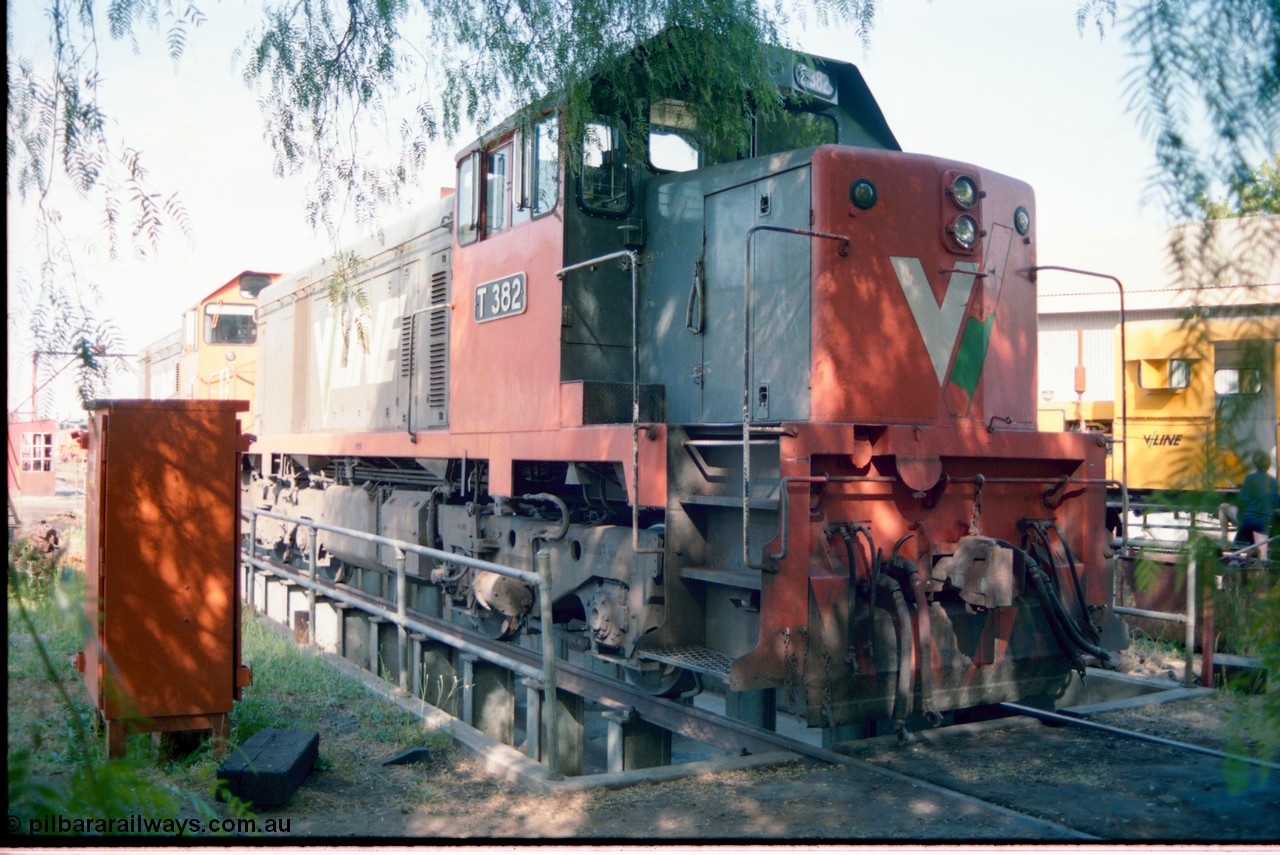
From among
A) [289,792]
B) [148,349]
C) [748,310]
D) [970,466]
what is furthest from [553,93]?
[148,349]

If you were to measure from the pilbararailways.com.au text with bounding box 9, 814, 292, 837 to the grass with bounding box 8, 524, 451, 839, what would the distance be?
0.04 metres

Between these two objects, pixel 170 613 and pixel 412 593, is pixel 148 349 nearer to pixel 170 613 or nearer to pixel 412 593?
pixel 412 593

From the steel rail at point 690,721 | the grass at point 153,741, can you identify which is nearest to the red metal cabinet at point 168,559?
the grass at point 153,741

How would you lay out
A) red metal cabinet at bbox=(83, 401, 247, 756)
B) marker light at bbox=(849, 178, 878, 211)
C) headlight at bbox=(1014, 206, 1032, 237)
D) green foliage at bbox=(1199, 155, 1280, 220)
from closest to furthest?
green foliage at bbox=(1199, 155, 1280, 220)
red metal cabinet at bbox=(83, 401, 247, 756)
marker light at bbox=(849, 178, 878, 211)
headlight at bbox=(1014, 206, 1032, 237)

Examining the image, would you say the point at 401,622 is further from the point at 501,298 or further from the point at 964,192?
the point at 964,192

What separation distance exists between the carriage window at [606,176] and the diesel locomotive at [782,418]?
0.06 feet

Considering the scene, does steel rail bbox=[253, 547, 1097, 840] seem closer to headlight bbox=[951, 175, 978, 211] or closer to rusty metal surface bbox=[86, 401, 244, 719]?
rusty metal surface bbox=[86, 401, 244, 719]

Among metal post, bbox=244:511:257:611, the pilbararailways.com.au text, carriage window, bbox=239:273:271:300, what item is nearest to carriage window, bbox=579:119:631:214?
the pilbararailways.com.au text

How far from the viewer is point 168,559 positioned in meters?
5.11

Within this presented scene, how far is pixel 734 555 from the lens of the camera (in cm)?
548

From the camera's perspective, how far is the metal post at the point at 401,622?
734cm

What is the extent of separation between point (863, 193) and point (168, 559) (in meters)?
4.00

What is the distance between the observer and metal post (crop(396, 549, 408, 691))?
7.34 metres

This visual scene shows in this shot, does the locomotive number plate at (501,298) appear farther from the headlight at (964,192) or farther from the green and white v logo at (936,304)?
the headlight at (964,192)
